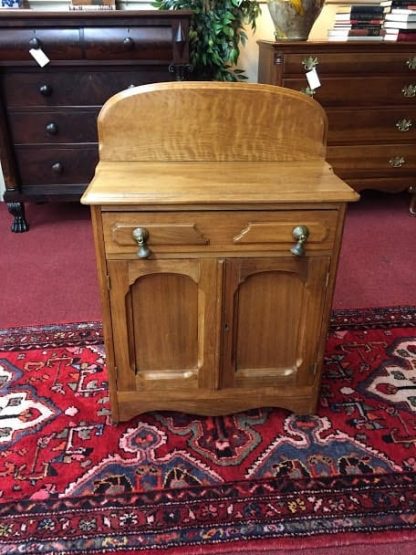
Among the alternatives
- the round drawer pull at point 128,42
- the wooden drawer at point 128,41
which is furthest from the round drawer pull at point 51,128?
the round drawer pull at point 128,42

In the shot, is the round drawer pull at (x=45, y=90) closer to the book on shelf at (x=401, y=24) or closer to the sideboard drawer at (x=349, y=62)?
the sideboard drawer at (x=349, y=62)

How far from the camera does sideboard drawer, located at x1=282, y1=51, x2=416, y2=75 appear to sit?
264cm

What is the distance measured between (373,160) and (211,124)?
1.88 metres

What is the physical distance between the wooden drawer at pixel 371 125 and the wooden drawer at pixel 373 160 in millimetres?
48

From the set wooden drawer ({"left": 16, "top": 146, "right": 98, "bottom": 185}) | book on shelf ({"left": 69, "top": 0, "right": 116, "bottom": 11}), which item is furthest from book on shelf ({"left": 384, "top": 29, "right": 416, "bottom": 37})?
wooden drawer ({"left": 16, "top": 146, "right": 98, "bottom": 185})

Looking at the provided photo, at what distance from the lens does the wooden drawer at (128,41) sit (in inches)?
94.3

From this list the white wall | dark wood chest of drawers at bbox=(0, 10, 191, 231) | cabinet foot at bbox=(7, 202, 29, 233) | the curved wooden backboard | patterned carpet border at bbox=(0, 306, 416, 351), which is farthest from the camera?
the white wall

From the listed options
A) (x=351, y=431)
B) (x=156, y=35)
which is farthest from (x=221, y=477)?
(x=156, y=35)

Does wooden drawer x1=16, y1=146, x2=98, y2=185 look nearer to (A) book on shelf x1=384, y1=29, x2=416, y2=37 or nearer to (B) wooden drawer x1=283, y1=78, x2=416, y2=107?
(B) wooden drawer x1=283, y1=78, x2=416, y2=107

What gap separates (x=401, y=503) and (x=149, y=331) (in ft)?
2.82

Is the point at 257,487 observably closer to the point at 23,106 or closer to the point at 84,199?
the point at 84,199

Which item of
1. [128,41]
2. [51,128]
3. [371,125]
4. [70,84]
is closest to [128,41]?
[128,41]

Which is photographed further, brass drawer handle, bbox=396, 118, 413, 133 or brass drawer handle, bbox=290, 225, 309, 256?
A: brass drawer handle, bbox=396, 118, 413, 133

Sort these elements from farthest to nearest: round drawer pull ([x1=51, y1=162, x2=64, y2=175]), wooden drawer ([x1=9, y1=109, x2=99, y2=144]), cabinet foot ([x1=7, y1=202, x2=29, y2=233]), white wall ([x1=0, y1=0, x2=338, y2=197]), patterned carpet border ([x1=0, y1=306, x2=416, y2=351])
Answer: white wall ([x1=0, y1=0, x2=338, y2=197]), cabinet foot ([x1=7, y1=202, x2=29, y2=233]), round drawer pull ([x1=51, y1=162, x2=64, y2=175]), wooden drawer ([x1=9, y1=109, x2=99, y2=144]), patterned carpet border ([x1=0, y1=306, x2=416, y2=351])
